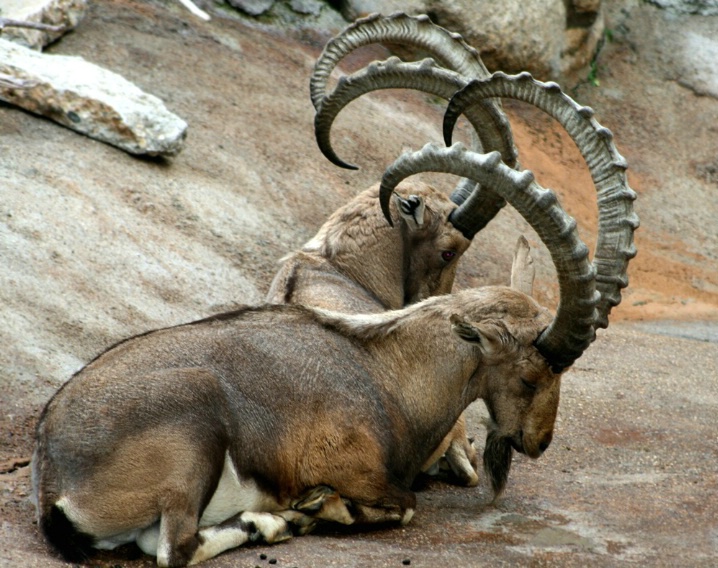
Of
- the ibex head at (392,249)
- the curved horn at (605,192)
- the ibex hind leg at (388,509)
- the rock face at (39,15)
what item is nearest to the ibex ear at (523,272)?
the curved horn at (605,192)

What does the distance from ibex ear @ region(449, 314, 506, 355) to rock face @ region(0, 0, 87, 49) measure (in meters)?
8.96

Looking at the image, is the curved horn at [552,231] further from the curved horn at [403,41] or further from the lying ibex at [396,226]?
the curved horn at [403,41]

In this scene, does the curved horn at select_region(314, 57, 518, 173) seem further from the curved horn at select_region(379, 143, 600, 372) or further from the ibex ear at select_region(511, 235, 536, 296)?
the curved horn at select_region(379, 143, 600, 372)

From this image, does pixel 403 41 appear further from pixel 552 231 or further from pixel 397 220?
pixel 552 231

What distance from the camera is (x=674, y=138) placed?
19312 mm

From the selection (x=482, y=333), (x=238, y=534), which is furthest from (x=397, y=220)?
(x=238, y=534)

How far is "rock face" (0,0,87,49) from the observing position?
45.7 ft

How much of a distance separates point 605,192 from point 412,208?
241 centimetres

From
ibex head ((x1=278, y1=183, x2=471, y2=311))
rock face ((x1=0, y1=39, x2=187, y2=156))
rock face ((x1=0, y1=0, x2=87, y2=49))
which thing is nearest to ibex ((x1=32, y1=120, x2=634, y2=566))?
ibex head ((x1=278, y1=183, x2=471, y2=311))

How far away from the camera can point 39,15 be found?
47.3 feet

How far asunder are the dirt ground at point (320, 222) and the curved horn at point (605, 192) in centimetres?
157

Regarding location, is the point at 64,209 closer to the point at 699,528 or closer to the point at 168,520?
the point at 168,520

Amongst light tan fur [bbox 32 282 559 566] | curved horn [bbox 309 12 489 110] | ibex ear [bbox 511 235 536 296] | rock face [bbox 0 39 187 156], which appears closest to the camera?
light tan fur [bbox 32 282 559 566]

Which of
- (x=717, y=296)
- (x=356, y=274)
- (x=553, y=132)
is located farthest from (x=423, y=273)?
(x=553, y=132)
